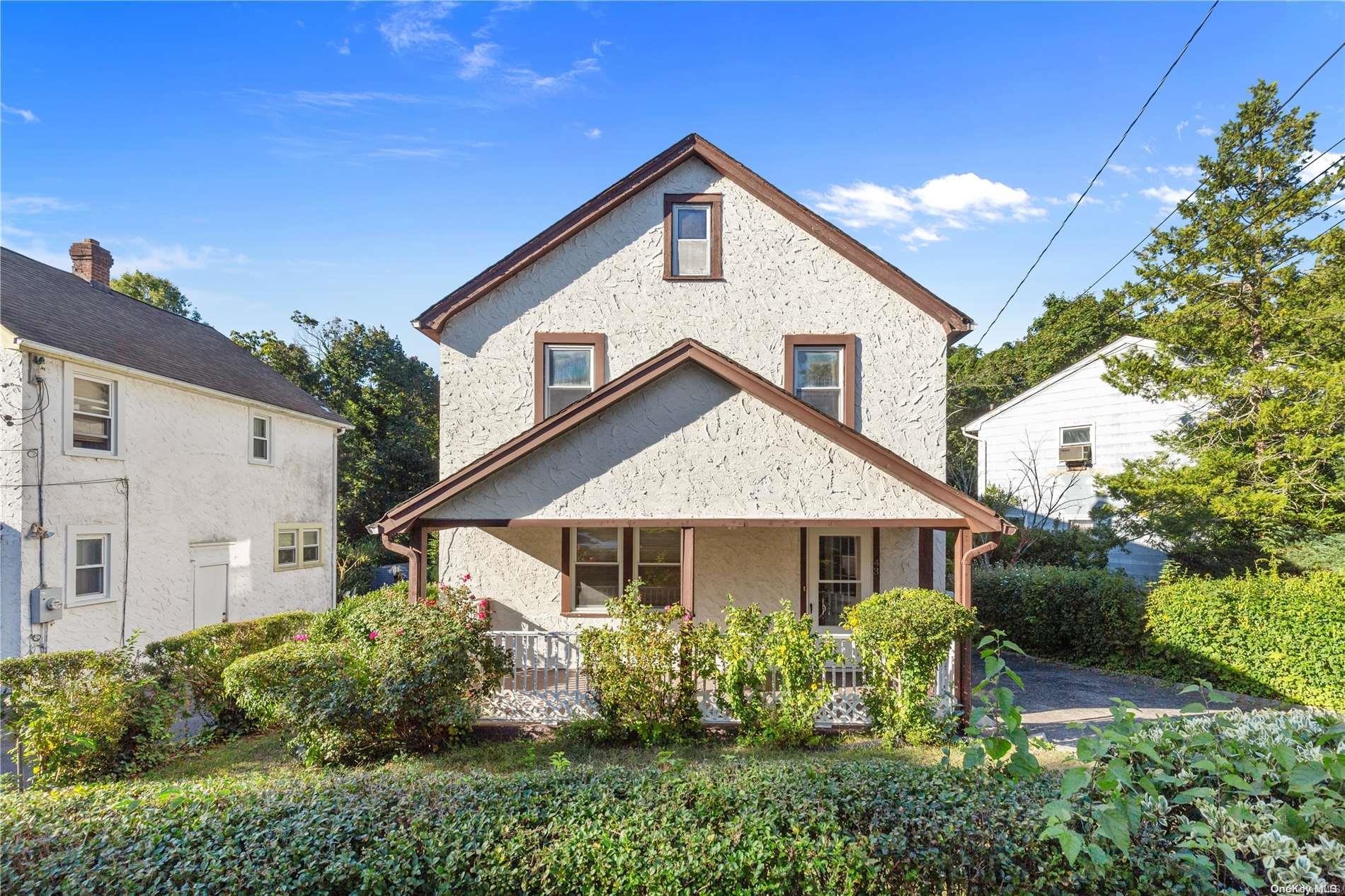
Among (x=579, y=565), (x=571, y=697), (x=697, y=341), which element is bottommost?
(x=571, y=697)

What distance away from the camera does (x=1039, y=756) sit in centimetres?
706

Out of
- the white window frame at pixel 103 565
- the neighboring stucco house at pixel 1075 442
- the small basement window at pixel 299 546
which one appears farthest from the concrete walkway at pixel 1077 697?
the small basement window at pixel 299 546

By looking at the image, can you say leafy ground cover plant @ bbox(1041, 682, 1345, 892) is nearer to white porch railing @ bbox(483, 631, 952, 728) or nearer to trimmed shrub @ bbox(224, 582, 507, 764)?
white porch railing @ bbox(483, 631, 952, 728)

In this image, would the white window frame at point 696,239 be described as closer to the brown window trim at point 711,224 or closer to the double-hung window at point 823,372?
the brown window trim at point 711,224

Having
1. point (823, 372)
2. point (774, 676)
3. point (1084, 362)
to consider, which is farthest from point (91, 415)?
point (1084, 362)

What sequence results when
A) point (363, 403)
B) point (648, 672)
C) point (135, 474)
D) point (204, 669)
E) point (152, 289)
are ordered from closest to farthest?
1. point (648, 672)
2. point (204, 669)
3. point (135, 474)
4. point (363, 403)
5. point (152, 289)

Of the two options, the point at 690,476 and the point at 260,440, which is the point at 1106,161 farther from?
the point at 260,440

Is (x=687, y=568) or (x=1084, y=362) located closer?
(x=687, y=568)

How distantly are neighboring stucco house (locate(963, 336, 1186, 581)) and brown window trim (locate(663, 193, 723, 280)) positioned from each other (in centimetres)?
1147

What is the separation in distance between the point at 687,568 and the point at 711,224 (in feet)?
21.0

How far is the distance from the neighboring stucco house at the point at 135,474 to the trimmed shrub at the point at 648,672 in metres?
10.1

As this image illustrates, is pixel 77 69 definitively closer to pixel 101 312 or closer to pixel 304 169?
pixel 304 169

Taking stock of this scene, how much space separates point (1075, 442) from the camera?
684 inches

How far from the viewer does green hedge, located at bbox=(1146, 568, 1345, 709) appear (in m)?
9.06
